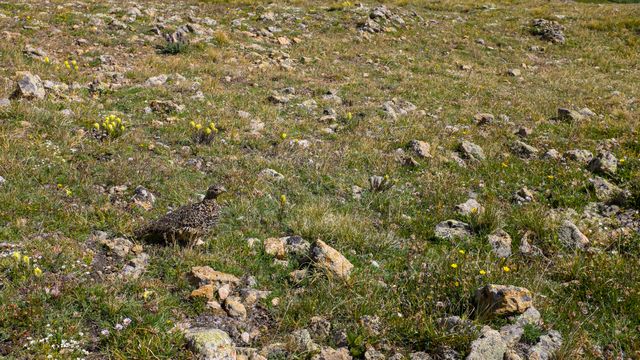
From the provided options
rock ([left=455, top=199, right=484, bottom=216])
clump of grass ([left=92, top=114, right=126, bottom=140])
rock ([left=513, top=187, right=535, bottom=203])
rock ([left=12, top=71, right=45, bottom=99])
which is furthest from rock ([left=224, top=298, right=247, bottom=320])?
rock ([left=12, top=71, right=45, bottom=99])

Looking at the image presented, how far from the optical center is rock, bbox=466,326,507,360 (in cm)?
382

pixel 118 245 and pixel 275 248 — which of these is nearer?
pixel 118 245

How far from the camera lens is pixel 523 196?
Result: 7.30 meters

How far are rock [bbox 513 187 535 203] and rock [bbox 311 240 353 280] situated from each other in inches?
142

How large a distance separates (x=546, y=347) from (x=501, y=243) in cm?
192

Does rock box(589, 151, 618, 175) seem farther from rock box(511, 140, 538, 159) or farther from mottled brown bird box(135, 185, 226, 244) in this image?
mottled brown bird box(135, 185, 226, 244)

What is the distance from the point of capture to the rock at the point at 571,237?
232 inches

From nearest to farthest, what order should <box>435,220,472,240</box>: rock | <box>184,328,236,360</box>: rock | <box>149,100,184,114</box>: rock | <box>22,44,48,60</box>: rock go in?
<box>184,328,236,360</box>: rock < <box>435,220,472,240</box>: rock < <box>149,100,184,114</box>: rock < <box>22,44,48,60</box>: rock

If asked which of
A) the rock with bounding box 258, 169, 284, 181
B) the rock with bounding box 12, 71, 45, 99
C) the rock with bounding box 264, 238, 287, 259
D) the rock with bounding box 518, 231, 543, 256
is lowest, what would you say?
the rock with bounding box 518, 231, 543, 256

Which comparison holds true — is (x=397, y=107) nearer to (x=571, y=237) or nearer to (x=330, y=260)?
(x=571, y=237)

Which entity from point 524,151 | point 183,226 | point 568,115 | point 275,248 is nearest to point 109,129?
point 183,226

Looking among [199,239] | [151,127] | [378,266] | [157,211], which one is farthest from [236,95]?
[378,266]

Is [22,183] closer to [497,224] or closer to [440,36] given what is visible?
[497,224]

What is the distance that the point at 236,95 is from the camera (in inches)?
429
